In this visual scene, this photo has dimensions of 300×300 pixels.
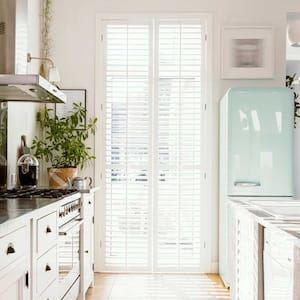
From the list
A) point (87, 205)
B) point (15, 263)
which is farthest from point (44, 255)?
point (87, 205)

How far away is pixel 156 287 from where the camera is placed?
4168 millimetres

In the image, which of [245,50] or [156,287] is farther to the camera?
[245,50]

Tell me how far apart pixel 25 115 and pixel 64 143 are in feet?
1.56

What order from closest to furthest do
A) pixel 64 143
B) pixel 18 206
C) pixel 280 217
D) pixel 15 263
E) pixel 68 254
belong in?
pixel 15 263, pixel 280 217, pixel 18 206, pixel 68 254, pixel 64 143

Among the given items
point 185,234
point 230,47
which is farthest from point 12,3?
point 185,234

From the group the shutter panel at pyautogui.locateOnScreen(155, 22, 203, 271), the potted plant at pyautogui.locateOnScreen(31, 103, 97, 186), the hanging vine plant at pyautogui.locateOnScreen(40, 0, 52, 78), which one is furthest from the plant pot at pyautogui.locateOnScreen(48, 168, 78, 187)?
the hanging vine plant at pyautogui.locateOnScreen(40, 0, 52, 78)

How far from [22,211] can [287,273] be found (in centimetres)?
110

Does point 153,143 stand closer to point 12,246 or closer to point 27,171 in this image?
point 27,171

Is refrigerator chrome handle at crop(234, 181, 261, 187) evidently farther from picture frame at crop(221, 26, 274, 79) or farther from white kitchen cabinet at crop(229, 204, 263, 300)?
picture frame at crop(221, 26, 274, 79)

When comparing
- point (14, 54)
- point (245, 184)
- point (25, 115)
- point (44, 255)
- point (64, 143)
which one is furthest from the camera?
point (64, 143)

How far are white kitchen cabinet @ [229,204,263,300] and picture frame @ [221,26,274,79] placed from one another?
1987 mm

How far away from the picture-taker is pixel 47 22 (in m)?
4.71

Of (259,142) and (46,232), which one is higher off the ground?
(259,142)

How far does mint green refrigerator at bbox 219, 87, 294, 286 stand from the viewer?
405cm
